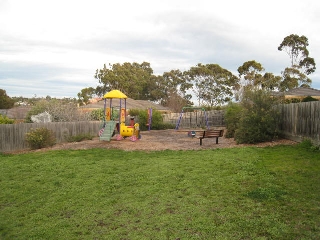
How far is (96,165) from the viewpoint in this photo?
9852 mm

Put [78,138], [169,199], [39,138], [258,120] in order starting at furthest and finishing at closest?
[78,138] → [39,138] → [258,120] → [169,199]

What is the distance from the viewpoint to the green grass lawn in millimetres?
4742

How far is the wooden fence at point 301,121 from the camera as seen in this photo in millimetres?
10727

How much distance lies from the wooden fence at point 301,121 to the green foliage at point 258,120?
18.9 inches

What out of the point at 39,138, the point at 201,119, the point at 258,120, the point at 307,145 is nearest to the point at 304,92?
the point at 201,119

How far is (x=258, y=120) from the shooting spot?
13.2 m

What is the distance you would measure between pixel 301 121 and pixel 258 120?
5.75 feet

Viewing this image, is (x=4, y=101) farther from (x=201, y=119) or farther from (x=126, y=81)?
(x=201, y=119)

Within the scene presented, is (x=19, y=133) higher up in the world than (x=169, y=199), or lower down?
higher up

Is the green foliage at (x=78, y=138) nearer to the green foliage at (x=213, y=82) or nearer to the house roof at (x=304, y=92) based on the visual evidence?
the house roof at (x=304, y=92)

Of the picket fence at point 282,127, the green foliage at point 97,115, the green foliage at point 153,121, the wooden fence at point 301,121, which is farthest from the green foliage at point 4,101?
the wooden fence at point 301,121

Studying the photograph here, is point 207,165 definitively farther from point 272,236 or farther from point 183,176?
point 272,236

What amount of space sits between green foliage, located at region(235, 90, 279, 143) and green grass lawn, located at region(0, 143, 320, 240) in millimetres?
3060

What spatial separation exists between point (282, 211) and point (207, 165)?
12.3ft
